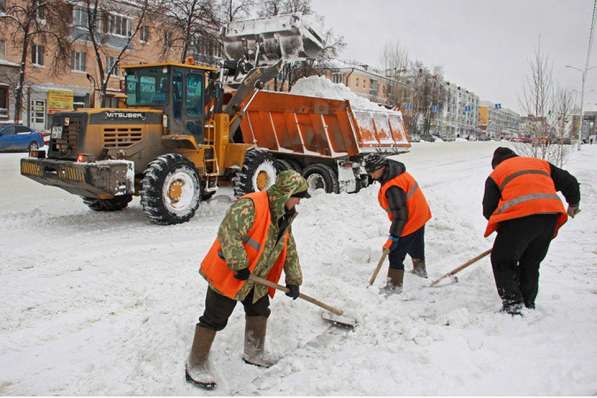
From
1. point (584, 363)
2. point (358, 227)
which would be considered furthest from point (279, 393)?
point (358, 227)

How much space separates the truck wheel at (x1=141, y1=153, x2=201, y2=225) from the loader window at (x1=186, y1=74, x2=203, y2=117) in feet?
3.65

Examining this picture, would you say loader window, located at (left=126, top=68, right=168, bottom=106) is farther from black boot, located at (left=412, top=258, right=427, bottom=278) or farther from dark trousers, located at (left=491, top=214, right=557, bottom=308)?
dark trousers, located at (left=491, top=214, right=557, bottom=308)

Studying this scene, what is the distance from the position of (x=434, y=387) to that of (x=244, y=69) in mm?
8778

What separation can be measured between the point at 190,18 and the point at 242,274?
23771mm

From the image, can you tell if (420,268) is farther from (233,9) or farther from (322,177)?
(233,9)

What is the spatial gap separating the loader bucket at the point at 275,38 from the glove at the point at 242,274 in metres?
8.63

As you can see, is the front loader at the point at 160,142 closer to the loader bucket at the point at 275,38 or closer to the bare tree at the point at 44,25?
the loader bucket at the point at 275,38

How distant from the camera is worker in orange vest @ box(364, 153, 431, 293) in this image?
203 inches

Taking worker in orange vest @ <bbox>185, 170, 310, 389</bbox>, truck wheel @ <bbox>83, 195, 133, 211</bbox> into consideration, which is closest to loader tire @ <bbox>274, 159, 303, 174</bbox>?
truck wheel @ <bbox>83, 195, 133, 211</bbox>

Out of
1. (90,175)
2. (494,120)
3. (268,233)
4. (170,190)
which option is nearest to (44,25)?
(170,190)

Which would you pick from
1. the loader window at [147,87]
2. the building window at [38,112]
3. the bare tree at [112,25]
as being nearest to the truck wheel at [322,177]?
the loader window at [147,87]

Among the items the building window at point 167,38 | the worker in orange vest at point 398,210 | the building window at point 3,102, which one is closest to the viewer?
the worker in orange vest at point 398,210

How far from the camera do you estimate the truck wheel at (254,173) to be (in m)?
9.81

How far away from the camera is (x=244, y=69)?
36.2 ft
